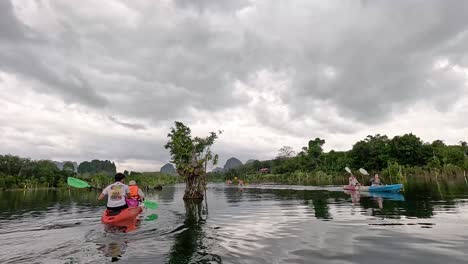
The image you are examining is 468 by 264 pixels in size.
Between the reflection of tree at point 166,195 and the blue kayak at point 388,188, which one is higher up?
the blue kayak at point 388,188

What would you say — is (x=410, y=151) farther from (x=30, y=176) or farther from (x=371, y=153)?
(x=30, y=176)

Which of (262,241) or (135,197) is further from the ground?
(135,197)

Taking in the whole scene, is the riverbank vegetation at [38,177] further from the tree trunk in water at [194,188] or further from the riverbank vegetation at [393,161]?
the riverbank vegetation at [393,161]

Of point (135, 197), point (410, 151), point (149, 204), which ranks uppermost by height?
point (410, 151)

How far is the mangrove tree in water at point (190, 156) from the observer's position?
2814 centimetres

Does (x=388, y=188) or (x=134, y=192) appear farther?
(x=388, y=188)

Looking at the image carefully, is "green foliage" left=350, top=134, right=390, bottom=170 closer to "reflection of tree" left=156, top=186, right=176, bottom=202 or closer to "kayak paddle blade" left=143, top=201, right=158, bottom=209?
"reflection of tree" left=156, top=186, right=176, bottom=202

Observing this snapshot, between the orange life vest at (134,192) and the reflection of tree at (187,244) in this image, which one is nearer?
the reflection of tree at (187,244)

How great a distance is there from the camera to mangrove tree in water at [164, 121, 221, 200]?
92.3ft

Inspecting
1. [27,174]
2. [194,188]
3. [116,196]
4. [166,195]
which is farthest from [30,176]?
[116,196]

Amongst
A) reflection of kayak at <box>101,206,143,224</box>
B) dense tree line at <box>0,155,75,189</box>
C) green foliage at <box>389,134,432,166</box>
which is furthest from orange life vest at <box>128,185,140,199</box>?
dense tree line at <box>0,155,75,189</box>

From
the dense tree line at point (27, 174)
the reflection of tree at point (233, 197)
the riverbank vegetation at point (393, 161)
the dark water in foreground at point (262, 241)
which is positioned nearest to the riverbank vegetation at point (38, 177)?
the dense tree line at point (27, 174)

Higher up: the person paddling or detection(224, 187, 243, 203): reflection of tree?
the person paddling

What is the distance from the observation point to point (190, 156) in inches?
1127
